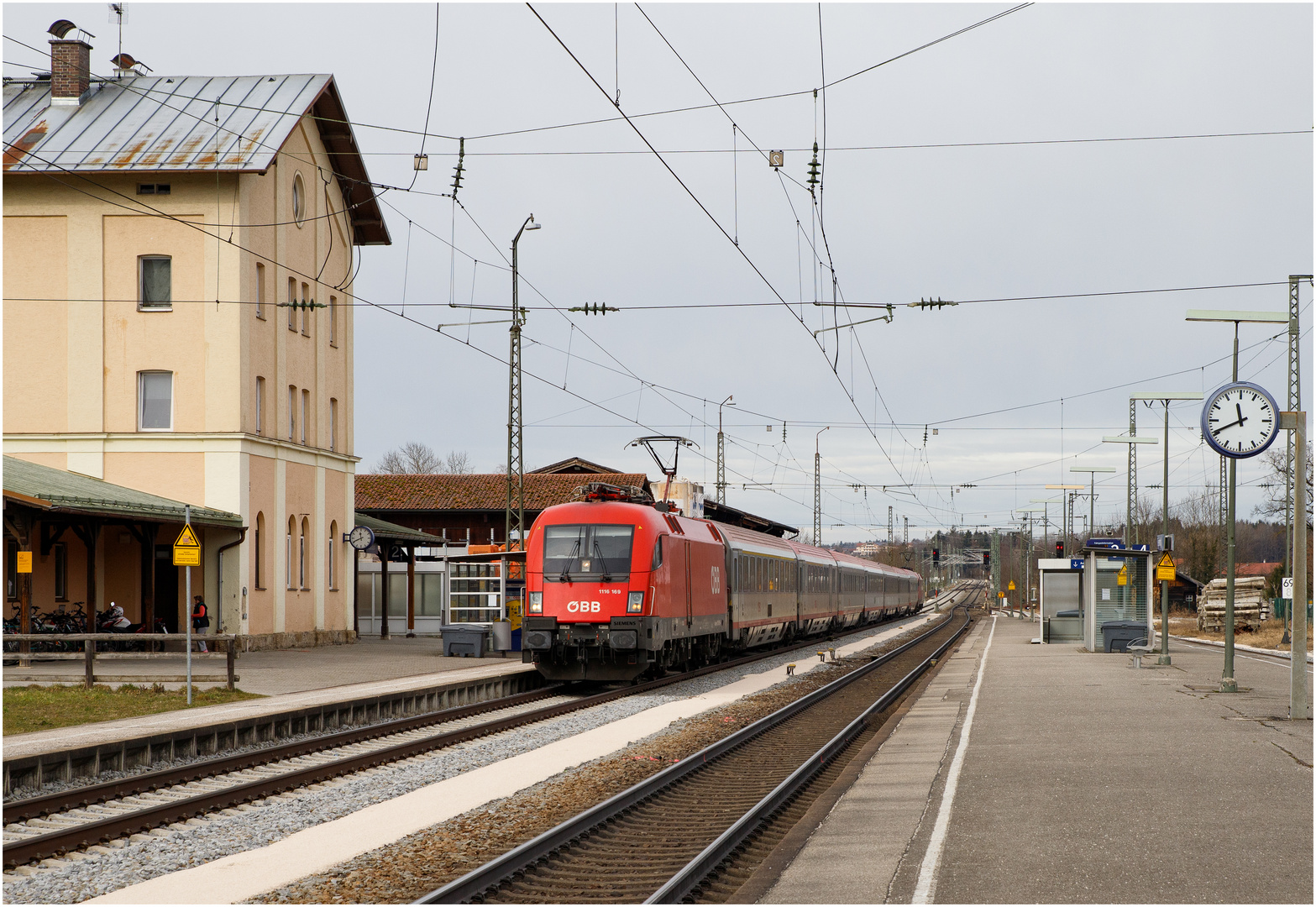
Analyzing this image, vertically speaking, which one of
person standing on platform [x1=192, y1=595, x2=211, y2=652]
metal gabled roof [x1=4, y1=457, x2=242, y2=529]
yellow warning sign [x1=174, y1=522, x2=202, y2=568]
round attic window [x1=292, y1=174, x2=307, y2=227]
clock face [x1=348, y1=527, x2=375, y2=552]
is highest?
round attic window [x1=292, y1=174, x2=307, y2=227]

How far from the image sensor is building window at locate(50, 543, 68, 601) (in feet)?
99.2

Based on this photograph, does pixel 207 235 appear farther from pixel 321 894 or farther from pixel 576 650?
pixel 321 894

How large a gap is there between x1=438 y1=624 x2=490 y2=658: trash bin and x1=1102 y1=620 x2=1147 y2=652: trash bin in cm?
1474

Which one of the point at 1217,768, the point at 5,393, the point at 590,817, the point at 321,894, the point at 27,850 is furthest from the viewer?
the point at 5,393

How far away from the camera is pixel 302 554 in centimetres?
3578

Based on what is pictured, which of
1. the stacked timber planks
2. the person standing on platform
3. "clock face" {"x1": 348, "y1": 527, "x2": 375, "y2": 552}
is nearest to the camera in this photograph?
the person standing on platform

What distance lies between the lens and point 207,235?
31.4 meters

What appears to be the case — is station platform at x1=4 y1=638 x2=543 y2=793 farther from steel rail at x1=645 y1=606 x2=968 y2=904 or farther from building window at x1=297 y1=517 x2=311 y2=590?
steel rail at x1=645 y1=606 x2=968 y2=904

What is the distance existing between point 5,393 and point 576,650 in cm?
1776

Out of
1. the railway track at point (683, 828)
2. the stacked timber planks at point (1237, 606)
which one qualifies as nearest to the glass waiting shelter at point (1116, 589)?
the stacked timber planks at point (1237, 606)

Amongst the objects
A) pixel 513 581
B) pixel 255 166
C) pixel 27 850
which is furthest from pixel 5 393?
pixel 27 850

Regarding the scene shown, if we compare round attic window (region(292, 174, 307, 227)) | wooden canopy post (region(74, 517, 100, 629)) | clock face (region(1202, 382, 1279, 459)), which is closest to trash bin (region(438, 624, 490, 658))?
wooden canopy post (region(74, 517, 100, 629))

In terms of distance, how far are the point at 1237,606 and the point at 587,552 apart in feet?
109

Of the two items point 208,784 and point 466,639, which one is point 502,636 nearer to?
point 466,639
